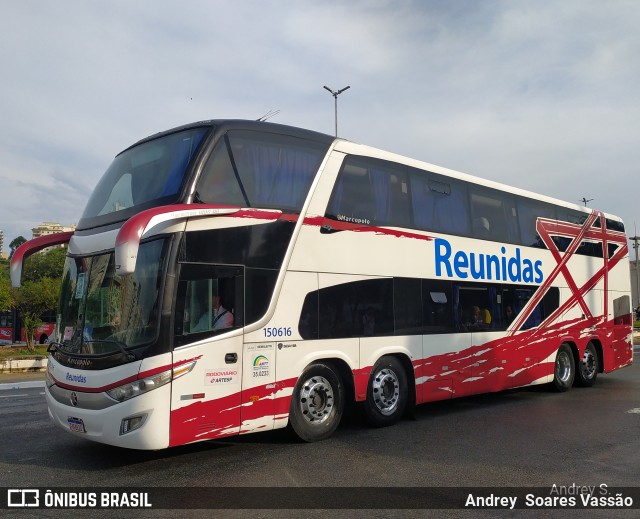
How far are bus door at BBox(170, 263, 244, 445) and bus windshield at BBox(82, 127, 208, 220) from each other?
1.07m

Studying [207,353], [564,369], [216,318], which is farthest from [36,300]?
[207,353]

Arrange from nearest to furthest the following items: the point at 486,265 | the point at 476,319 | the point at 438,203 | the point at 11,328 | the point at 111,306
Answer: the point at 111,306 < the point at 438,203 < the point at 476,319 < the point at 486,265 < the point at 11,328

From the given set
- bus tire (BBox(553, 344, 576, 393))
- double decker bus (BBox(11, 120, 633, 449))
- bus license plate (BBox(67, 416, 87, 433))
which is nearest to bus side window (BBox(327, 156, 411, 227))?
double decker bus (BBox(11, 120, 633, 449))

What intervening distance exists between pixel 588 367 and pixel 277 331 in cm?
977

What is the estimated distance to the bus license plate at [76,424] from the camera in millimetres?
6488

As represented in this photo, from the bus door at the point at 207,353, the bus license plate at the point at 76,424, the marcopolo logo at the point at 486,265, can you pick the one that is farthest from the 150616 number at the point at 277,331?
the marcopolo logo at the point at 486,265

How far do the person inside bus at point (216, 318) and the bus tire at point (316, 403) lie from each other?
1.42 metres

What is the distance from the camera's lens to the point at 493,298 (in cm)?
1118

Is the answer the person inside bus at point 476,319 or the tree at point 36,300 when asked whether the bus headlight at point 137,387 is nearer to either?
the person inside bus at point 476,319

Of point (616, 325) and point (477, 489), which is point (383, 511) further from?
point (616, 325)

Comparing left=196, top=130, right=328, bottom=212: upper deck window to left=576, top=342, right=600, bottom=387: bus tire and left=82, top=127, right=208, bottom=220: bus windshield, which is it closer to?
left=82, top=127, right=208, bottom=220: bus windshield

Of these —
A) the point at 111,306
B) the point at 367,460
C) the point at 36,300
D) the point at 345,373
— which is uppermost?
the point at 36,300

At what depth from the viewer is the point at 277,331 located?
7.50 m

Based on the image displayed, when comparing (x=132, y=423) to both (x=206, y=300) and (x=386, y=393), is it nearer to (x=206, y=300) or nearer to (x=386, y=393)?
(x=206, y=300)
